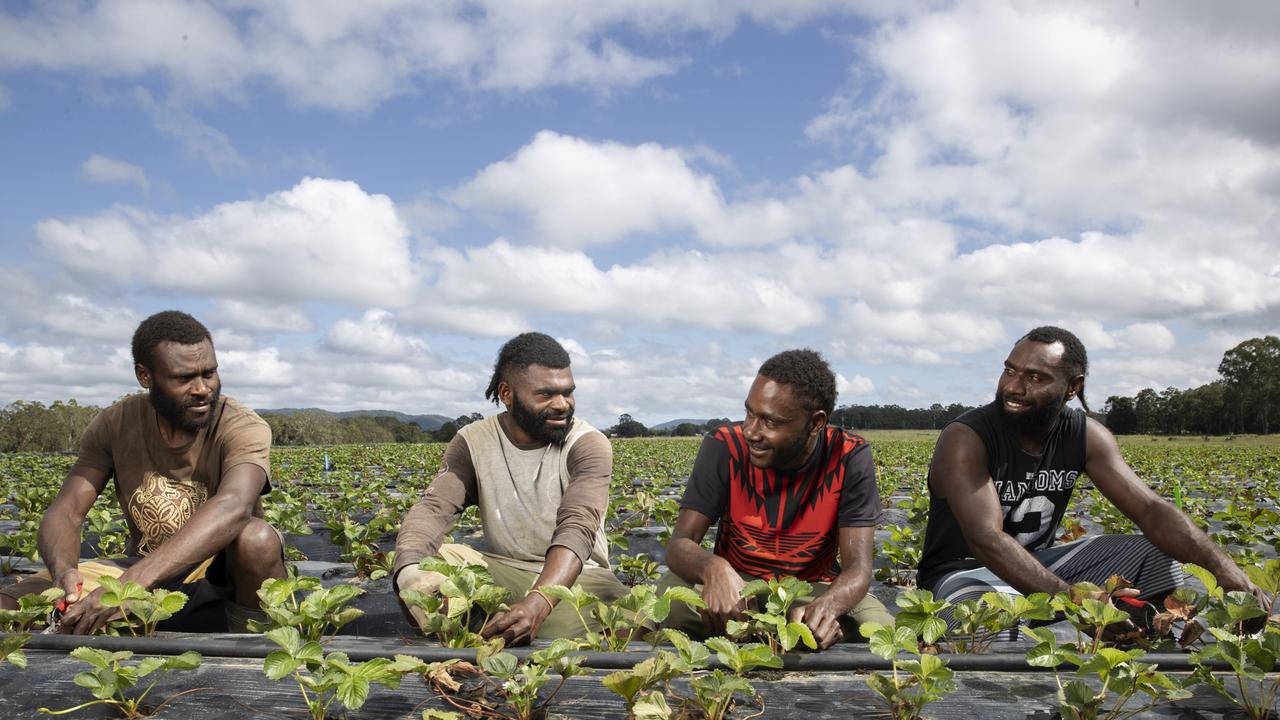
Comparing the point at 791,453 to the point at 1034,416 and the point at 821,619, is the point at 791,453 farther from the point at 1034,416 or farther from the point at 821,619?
the point at 1034,416

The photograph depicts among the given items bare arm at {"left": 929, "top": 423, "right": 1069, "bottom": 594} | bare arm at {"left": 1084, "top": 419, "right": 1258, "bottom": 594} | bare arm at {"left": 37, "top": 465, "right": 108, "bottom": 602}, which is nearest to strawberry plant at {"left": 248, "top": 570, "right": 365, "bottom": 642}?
bare arm at {"left": 37, "top": 465, "right": 108, "bottom": 602}

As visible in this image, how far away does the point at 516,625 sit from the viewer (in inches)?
98.5

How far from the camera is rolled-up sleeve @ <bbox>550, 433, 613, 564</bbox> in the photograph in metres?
2.95

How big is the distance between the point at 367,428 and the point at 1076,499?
37.1 metres

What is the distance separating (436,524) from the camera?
126 inches

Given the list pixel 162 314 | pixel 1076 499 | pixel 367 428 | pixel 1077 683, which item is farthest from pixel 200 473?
pixel 367 428

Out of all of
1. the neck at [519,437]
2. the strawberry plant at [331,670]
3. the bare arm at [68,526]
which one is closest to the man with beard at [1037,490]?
the neck at [519,437]

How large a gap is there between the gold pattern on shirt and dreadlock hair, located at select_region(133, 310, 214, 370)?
1.66 ft

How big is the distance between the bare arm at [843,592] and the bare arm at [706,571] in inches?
8.4

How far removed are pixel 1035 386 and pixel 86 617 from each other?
3.55m

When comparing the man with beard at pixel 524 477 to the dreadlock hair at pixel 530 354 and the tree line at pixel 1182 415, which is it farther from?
the tree line at pixel 1182 415

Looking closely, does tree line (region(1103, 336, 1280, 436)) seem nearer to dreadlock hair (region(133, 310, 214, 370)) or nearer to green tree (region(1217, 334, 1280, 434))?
green tree (region(1217, 334, 1280, 434))

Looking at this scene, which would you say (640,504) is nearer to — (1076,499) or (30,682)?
(30,682)

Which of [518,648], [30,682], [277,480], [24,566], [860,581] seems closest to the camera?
[30,682]
